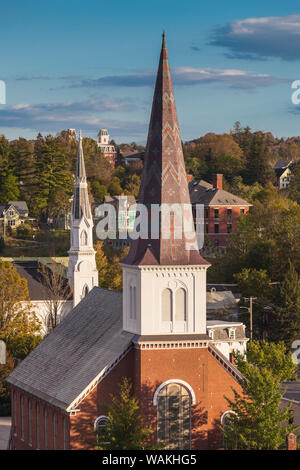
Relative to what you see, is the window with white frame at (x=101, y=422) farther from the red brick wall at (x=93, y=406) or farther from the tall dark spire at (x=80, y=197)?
the tall dark spire at (x=80, y=197)

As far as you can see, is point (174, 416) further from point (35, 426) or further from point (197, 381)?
point (35, 426)

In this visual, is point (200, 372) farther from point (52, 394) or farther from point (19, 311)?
point (19, 311)

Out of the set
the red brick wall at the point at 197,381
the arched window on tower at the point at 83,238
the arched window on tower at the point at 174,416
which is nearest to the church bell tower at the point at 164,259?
the red brick wall at the point at 197,381

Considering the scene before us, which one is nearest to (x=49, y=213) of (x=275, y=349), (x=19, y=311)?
(x=19, y=311)

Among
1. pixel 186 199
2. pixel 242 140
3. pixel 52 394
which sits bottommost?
pixel 52 394

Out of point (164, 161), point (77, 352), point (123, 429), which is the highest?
point (164, 161)

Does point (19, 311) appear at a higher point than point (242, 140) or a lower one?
lower

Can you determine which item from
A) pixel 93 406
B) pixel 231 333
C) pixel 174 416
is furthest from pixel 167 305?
pixel 231 333
